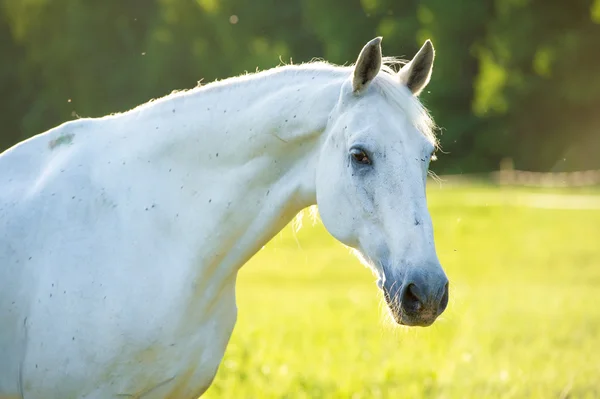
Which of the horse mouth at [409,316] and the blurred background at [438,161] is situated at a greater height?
the horse mouth at [409,316]

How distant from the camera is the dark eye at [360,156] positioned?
3570 millimetres

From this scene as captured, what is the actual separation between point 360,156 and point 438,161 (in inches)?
1403

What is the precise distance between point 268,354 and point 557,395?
100 inches

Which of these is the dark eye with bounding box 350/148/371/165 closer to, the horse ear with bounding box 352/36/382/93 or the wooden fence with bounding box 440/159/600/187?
the horse ear with bounding box 352/36/382/93

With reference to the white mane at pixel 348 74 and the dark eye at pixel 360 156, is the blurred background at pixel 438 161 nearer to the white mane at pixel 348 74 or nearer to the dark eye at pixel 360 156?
the white mane at pixel 348 74

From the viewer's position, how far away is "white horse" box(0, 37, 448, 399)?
3.59 meters

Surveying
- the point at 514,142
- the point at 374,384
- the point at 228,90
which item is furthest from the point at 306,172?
the point at 514,142

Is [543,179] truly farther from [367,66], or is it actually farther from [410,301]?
[410,301]

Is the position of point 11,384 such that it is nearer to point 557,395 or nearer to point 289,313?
point 557,395

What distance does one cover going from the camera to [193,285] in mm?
3775

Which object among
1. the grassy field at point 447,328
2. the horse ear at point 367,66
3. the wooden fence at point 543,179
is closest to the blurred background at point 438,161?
the grassy field at point 447,328

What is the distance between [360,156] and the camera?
3588 millimetres

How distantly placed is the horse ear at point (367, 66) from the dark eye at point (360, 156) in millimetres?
263

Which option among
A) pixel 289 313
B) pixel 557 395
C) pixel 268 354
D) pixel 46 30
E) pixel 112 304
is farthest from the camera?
pixel 46 30
